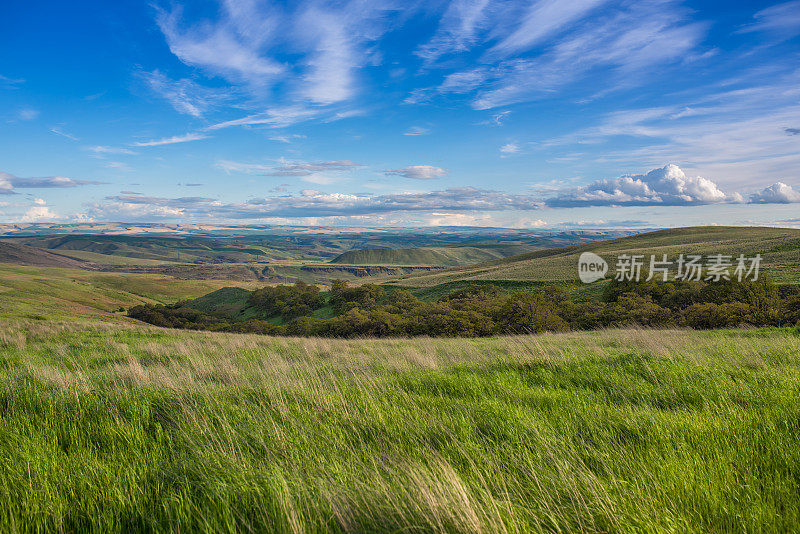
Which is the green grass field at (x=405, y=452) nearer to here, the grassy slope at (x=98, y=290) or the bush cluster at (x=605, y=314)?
the bush cluster at (x=605, y=314)

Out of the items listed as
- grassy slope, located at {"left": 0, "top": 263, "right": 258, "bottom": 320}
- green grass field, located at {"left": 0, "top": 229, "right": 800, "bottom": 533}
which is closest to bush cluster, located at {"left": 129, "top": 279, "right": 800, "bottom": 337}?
green grass field, located at {"left": 0, "top": 229, "right": 800, "bottom": 533}

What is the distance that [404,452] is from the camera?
10.1ft

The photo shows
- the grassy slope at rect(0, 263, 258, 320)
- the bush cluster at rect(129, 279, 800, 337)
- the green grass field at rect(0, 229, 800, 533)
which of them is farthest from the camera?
the grassy slope at rect(0, 263, 258, 320)

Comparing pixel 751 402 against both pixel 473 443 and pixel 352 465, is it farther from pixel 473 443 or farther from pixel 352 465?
pixel 352 465

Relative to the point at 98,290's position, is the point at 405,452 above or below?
above

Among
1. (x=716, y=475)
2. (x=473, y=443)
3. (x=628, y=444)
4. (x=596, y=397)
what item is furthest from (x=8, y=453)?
(x=596, y=397)

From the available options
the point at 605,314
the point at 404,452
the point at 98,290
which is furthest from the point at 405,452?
the point at 98,290

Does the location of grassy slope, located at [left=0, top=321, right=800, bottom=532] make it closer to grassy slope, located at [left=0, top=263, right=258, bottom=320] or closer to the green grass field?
the green grass field

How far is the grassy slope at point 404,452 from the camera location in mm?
2191

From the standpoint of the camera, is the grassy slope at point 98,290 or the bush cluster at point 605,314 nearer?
the bush cluster at point 605,314

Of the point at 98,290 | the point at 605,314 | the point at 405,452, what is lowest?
the point at 98,290

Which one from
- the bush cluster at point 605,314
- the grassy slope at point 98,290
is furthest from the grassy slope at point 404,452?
the grassy slope at point 98,290

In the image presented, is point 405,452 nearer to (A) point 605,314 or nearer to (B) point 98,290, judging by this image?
(A) point 605,314

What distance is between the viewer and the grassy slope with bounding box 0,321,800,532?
2191 mm
